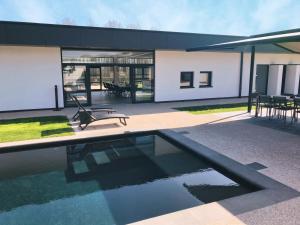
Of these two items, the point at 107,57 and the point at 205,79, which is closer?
the point at 107,57

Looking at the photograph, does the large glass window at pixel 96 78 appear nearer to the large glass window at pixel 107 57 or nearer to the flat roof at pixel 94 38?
the large glass window at pixel 107 57

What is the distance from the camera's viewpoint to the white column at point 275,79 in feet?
54.8

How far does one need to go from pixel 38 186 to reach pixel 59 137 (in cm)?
238

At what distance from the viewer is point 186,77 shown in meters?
14.6

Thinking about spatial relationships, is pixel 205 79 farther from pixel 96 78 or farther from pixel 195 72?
pixel 96 78

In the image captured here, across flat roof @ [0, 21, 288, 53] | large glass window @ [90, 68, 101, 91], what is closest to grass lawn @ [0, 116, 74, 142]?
flat roof @ [0, 21, 288, 53]

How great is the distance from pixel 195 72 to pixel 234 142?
8.60 metres

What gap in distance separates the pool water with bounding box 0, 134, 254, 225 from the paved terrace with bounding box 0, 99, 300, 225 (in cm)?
67

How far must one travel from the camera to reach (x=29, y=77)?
11281mm

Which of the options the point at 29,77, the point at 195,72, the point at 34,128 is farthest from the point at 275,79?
the point at 34,128

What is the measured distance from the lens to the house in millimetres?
10852

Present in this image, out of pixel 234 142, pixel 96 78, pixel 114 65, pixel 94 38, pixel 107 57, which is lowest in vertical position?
pixel 234 142

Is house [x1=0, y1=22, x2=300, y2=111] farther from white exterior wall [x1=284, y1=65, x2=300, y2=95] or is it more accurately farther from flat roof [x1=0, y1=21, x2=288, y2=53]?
white exterior wall [x1=284, y1=65, x2=300, y2=95]

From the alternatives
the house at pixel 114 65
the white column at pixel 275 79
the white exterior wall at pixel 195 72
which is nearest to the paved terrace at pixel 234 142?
the house at pixel 114 65
